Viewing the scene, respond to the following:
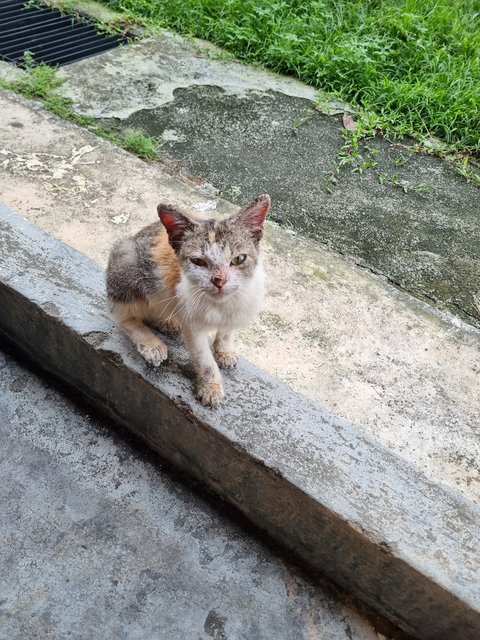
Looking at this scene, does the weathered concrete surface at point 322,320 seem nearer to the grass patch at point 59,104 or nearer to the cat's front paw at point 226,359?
the grass patch at point 59,104

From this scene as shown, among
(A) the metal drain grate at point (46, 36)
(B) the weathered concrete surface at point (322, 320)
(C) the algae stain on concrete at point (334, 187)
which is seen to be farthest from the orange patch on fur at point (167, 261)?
(A) the metal drain grate at point (46, 36)

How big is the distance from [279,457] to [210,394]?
0.40 meters

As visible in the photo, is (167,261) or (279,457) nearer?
(279,457)

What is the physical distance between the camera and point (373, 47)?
6.29 m

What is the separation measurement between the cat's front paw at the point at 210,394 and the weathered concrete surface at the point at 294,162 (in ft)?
7.10

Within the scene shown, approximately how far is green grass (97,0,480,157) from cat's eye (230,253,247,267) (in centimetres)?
376

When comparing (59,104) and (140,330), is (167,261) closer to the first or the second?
(140,330)

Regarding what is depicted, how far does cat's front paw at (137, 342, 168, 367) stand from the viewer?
270cm

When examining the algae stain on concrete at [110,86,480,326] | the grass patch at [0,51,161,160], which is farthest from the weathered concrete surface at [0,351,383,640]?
the grass patch at [0,51,161,160]

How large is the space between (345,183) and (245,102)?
151 cm

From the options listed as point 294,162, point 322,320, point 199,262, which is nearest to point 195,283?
point 199,262

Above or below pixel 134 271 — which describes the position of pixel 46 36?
below

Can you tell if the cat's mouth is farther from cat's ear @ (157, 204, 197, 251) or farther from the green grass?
the green grass

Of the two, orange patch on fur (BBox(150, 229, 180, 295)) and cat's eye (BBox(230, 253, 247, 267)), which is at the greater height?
cat's eye (BBox(230, 253, 247, 267))
